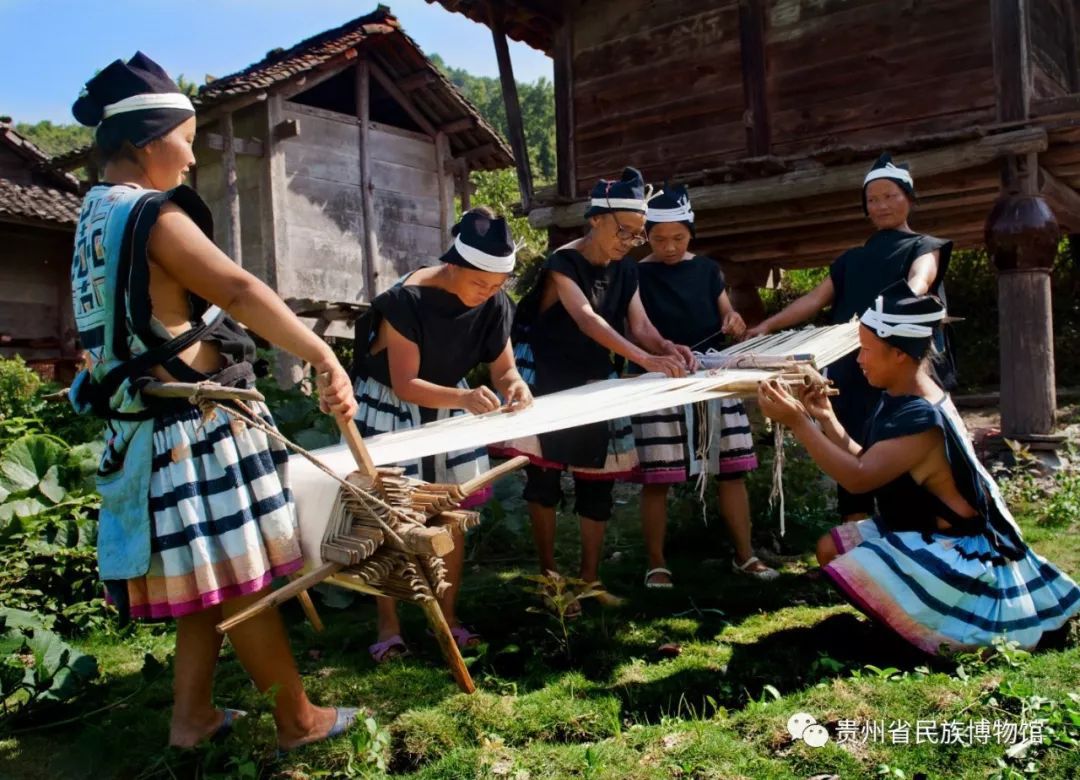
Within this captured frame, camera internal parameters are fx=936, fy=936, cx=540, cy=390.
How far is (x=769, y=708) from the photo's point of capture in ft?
8.34

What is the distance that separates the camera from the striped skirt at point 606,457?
3.71m

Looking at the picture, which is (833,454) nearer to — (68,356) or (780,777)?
(780,777)

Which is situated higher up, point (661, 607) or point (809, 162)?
point (809, 162)

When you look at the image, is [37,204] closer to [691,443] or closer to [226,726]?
[691,443]

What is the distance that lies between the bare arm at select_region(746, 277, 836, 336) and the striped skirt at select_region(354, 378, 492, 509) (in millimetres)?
1480

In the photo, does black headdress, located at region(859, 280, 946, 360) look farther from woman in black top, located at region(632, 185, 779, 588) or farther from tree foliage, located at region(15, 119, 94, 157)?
tree foliage, located at region(15, 119, 94, 157)

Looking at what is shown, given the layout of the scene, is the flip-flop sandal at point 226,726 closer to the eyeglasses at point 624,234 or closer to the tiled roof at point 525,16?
the eyeglasses at point 624,234

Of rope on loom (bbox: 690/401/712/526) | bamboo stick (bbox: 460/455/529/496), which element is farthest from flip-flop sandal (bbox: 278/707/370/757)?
rope on loom (bbox: 690/401/712/526)

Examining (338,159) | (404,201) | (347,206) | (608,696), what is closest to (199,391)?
(608,696)

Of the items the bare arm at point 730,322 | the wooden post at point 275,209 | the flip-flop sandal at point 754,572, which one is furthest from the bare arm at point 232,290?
the wooden post at point 275,209

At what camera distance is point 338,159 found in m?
11.8

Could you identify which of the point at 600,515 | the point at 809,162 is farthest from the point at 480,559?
the point at 809,162

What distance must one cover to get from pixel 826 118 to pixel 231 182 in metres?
6.66

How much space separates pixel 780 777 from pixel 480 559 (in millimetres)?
2694
